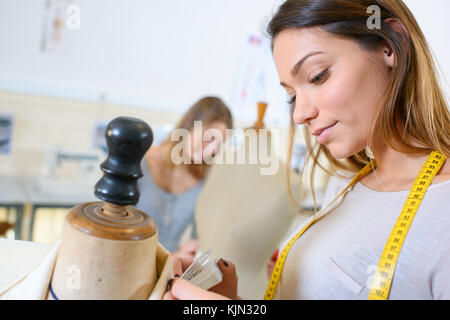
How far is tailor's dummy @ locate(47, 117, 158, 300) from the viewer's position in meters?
0.38

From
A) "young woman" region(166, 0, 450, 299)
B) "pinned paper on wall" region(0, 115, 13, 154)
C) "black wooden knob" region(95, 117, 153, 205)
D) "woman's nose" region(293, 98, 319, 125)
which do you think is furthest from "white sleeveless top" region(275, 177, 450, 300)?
"pinned paper on wall" region(0, 115, 13, 154)

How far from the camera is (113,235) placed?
0.38m

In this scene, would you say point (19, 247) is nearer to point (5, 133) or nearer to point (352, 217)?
point (352, 217)

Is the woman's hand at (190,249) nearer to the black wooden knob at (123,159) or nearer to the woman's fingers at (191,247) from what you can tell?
the woman's fingers at (191,247)

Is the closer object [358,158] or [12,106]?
[358,158]

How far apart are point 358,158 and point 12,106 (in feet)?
9.01

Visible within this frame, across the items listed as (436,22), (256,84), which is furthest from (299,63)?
(436,22)

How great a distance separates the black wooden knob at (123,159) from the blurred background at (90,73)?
2.33 m

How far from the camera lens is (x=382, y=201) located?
0.80 m

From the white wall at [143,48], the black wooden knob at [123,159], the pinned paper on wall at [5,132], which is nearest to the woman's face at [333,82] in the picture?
the black wooden knob at [123,159]

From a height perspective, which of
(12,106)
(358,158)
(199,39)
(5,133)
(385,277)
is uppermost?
(199,39)

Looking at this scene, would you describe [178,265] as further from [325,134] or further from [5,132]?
[5,132]

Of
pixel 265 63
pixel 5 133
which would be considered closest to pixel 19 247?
pixel 5 133

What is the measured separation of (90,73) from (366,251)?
290 centimetres
